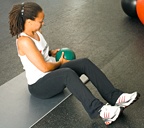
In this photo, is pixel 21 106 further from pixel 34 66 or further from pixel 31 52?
pixel 31 52

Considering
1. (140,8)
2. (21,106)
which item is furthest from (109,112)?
(140,8)

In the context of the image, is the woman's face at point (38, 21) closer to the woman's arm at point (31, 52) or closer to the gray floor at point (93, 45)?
the woman's arm at point (31, 52)

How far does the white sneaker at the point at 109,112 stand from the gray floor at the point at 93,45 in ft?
0.28

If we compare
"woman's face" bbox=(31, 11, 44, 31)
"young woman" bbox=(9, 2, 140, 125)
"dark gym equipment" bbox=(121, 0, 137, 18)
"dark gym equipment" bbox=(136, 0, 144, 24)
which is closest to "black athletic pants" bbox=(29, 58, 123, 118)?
"young woman" bbox=(9, 2, 140, 125)

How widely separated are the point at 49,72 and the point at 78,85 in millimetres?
246

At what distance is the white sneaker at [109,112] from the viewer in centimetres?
166

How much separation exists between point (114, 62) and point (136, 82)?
0.38m

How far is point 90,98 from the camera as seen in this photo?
5.51 feet

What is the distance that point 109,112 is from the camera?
1.67 meters

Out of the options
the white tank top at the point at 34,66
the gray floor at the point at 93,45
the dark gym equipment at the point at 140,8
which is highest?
the white tank top at the point at 34,66

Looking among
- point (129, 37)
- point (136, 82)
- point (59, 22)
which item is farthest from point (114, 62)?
point (59, 22)

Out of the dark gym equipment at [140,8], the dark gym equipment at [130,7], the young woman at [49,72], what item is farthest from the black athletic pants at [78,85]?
the dark gym equipment at [130,7]

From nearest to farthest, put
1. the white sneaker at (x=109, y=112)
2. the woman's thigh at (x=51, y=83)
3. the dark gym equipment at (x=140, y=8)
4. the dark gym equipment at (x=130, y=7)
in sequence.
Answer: the white sneaker at (x=109, y=112) → the woman's thigh at (x=51, y=83) → the dark gym equipment at (x=140, y=8) → the dark gym equipment at (x=130, y=7)

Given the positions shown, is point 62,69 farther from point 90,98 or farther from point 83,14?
point 83,14
